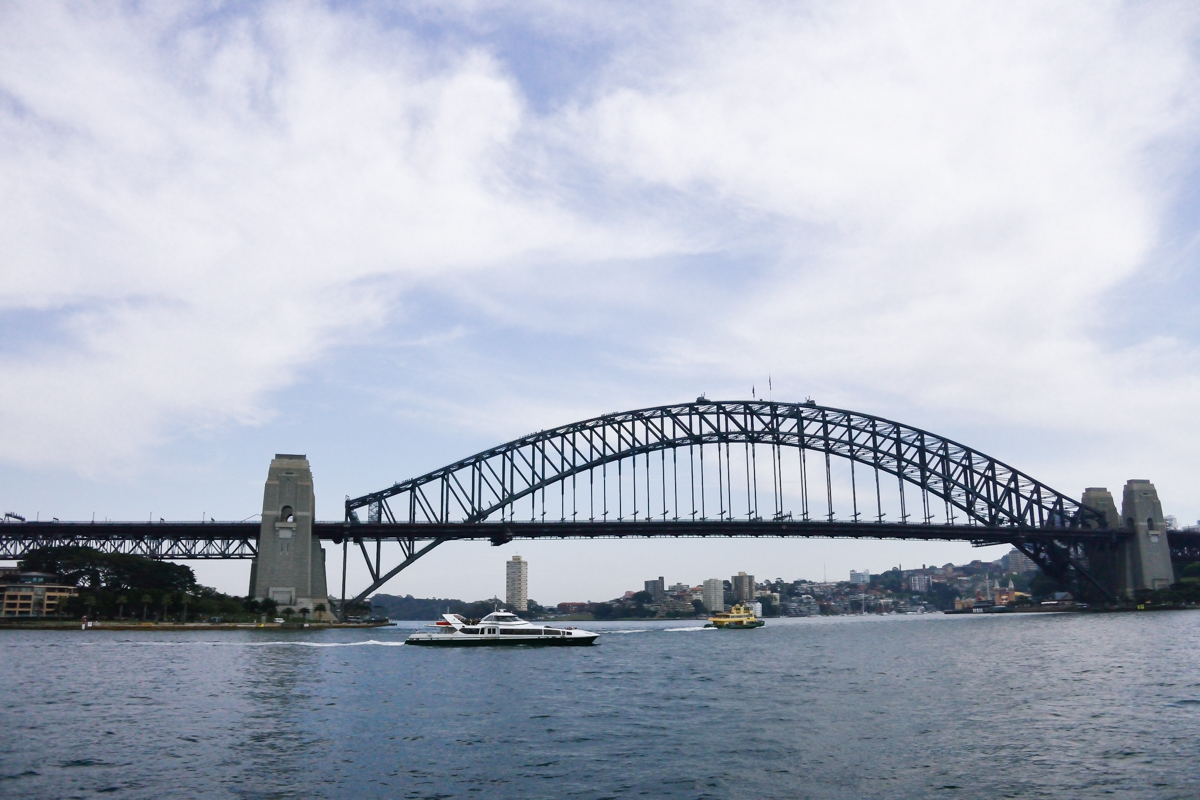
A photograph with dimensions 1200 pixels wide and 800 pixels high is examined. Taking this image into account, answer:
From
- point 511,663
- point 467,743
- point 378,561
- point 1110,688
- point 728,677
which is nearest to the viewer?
point 467,743

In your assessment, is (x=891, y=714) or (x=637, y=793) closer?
(x=637, y=793)

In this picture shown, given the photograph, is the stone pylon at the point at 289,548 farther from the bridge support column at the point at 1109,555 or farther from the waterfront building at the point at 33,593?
the bridge support column at the point at 1109,555

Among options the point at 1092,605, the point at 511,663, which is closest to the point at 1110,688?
the point at 511,663

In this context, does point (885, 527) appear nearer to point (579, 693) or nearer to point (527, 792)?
point (579, 693)

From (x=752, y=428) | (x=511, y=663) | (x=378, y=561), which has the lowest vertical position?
(x=511, y=663)

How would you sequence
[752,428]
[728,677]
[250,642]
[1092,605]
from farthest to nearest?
[1092,605] → [752,428] → [250,642] → [728,677]

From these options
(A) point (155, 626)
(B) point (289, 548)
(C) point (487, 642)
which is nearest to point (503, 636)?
(C) point (487, 642)

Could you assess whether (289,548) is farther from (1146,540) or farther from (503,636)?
(1146,540)
